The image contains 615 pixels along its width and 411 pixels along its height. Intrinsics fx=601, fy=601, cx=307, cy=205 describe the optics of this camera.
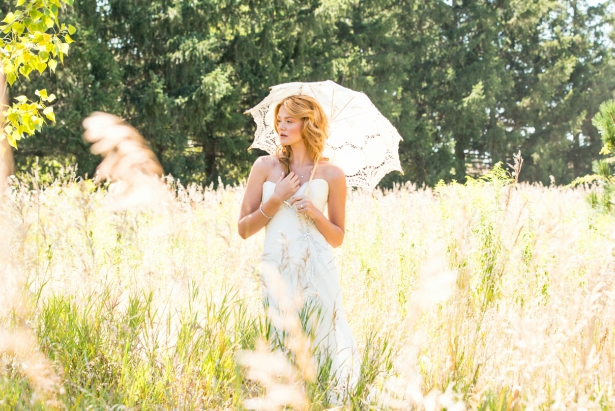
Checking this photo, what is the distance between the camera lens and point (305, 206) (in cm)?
310

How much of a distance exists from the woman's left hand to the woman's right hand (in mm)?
43

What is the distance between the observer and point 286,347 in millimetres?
2383

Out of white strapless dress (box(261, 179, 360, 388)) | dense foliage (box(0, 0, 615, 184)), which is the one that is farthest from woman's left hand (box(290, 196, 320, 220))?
dense foliage (box(0, 0, 615, 184))

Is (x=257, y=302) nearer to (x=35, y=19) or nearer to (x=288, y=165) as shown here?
(x=288, y=165)

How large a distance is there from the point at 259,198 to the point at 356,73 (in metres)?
17.9

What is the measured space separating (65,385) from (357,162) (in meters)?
2.22

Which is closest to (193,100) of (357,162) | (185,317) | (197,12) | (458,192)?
(197,12)

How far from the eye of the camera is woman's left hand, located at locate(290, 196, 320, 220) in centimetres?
310

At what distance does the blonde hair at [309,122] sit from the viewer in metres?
3.36

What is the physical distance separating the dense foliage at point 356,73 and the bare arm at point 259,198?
1211 cm

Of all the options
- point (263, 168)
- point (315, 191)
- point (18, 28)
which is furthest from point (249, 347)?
point (18, 28)

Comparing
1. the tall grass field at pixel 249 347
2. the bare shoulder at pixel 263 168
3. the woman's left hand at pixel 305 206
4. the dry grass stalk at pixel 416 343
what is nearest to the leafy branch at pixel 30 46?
the tall grass field at pixel 249 347

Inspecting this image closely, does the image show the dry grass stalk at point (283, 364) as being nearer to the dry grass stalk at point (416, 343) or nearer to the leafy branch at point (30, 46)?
the dry grass stalk at point (416, 343)

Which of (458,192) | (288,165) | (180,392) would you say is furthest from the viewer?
(458,192)
